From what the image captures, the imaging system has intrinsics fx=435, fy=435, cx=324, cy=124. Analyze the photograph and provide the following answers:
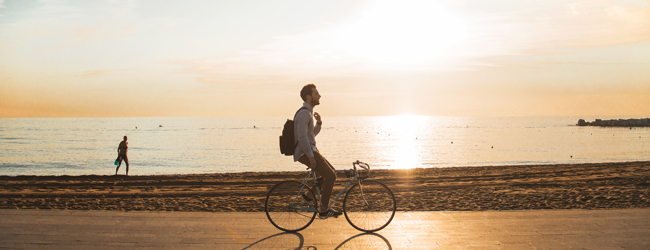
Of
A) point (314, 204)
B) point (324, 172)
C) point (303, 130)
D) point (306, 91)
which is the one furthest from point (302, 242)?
point (306, 91)

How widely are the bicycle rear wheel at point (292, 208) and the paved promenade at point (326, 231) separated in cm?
14

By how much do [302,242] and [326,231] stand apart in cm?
60

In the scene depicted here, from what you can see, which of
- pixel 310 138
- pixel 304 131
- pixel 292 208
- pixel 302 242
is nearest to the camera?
pixel 302 242

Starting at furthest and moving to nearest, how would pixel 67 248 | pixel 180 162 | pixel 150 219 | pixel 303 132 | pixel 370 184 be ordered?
pixel 180 162 → pixel 150 219 → pixel 370 184 → pixel 303 132 → pixel 67 248

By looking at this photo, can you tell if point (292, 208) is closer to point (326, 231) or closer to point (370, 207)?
point (326, 231)

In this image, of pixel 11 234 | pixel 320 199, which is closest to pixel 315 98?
pixel 320 199

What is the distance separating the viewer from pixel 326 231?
20.1ft

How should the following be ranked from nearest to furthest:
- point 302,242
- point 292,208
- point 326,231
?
point 302,242, point 326,231, point 292,208

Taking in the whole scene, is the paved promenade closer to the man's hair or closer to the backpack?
the backpack

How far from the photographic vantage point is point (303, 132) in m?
5.70

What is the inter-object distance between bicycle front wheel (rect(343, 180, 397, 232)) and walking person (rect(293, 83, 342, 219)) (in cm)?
41

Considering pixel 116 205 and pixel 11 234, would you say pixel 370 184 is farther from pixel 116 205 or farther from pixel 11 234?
pixel 116 205

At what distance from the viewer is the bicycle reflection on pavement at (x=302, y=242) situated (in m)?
5.36

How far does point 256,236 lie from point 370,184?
1722 millimetres
